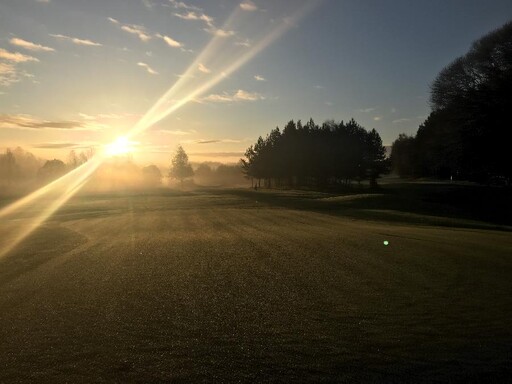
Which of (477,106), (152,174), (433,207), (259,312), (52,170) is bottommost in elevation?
(433,207)

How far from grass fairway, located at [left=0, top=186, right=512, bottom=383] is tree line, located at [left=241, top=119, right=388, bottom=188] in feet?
249

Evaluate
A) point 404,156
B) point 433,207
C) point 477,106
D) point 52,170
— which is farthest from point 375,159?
point 52,170

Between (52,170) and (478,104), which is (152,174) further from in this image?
(478,104)

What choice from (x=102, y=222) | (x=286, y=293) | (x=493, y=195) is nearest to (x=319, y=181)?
(x=493, y=195)

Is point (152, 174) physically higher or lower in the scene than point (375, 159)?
lower

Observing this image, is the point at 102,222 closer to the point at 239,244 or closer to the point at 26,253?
the point at 26,253

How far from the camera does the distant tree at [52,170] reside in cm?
14288

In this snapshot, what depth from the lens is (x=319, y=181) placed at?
3976 inches

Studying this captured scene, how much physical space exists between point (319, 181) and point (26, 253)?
87.3m

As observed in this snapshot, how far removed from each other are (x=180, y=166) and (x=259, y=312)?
13721 cm

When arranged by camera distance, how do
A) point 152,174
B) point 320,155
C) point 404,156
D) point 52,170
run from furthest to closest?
point 152,174, point 52,170, point 404,156, point 320,155

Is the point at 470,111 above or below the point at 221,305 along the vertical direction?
above

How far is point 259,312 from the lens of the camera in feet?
31.1

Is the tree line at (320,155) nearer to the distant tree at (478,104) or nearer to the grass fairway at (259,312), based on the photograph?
the distant tree at (478,104)
